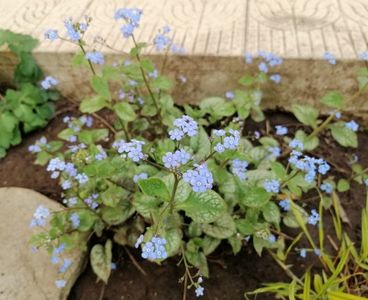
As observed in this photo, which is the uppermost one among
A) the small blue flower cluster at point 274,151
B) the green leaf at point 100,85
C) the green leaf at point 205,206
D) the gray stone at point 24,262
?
the green leaf at point 100,85

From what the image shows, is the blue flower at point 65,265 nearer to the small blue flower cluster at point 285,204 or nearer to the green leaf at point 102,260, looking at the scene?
the green leaf at point 102,260

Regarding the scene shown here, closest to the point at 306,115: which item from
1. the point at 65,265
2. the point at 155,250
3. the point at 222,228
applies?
the point at 222,228

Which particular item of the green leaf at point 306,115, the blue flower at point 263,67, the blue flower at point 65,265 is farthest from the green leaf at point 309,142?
the blue flower at point 65,265

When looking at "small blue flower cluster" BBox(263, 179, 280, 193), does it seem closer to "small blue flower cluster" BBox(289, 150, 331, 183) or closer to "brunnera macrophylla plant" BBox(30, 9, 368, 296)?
"brunnera macrophylla plant" BBox(30, 9, 368, 296)

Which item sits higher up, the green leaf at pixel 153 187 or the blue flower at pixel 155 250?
the green leaf at pixel 153 187

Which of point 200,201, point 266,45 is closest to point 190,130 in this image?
point 200,201

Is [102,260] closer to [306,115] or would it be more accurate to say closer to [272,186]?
[272,186]
